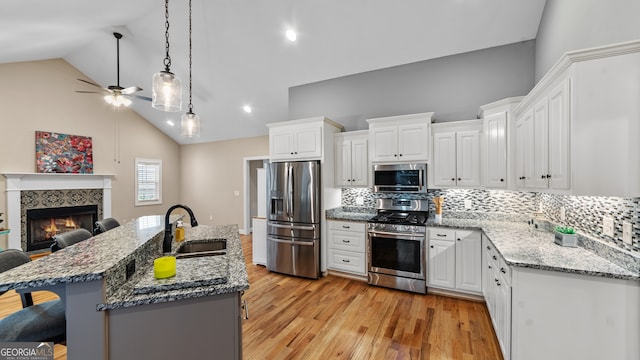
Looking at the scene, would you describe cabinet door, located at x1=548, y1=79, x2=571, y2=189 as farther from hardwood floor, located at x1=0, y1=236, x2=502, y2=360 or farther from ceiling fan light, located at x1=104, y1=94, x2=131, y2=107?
ceiling fan light, located at x1=104, y1=94, x2=131, y2=107

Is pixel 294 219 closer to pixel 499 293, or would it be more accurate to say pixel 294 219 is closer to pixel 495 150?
pixel 499 293

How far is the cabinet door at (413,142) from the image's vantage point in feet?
11.2

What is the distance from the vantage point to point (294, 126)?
395cm

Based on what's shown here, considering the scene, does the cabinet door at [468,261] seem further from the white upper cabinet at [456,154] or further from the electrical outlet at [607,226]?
the electrical outlet at [607,226]

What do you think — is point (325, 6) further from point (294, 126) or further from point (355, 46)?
A: point (294, 126)

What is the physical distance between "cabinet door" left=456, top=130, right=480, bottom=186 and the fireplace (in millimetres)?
7813

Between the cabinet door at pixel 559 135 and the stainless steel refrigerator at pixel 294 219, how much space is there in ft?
8.37

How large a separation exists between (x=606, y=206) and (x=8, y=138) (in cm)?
850

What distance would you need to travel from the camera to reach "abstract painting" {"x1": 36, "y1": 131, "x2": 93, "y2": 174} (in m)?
5.13

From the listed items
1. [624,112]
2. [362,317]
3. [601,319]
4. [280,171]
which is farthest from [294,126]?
[601,319]

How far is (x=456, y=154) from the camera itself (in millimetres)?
3336

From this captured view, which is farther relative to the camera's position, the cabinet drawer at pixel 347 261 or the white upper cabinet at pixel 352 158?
the white upper cabinet at pixel 352 158

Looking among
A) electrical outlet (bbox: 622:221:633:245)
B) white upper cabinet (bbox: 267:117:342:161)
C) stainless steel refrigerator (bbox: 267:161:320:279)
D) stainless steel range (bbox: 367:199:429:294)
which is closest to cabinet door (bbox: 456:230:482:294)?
stainless steel range (bbox: 367:199:429:294)

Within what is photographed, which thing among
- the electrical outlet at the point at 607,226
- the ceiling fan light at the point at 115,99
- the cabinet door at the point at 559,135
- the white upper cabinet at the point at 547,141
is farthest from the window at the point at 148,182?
the electrical outlet at the point at 607,226
